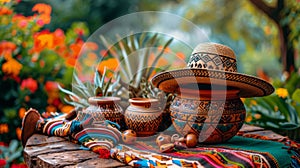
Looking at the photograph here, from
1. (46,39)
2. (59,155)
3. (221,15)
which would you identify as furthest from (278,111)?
(221,15)

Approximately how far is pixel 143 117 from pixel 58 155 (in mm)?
329

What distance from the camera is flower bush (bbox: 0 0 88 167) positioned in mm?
2248

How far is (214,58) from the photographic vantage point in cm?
118

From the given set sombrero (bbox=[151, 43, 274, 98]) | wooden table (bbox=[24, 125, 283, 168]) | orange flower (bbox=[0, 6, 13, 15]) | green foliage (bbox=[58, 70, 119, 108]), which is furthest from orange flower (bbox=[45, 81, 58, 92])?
sombrero (bbox=[151, 43, 274, 98])

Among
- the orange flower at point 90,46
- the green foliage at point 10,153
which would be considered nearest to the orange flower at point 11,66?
the green foliage at point 10,153

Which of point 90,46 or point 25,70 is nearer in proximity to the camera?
point 25,70

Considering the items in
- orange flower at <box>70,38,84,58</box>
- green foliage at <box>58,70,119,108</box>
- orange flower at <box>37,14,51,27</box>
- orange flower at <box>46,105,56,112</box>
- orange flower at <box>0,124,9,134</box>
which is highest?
orange flower at <box>37,14,51,27</box>

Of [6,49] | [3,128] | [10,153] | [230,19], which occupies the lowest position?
[10,153]

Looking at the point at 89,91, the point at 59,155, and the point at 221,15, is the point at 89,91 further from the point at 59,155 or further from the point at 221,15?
the point at 221,15

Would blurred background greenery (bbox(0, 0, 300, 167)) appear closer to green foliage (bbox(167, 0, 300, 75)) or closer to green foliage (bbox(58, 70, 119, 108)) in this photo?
green foliage (bbox(167, 0, 300, 75))

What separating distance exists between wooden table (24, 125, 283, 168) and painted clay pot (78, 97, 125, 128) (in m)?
0.13

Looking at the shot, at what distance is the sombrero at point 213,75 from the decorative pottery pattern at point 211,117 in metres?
0.06

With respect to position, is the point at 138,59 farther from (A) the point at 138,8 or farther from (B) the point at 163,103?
(A) the point at 138,8

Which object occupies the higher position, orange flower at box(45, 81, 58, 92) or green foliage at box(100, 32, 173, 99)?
green foliage at box(100, 32, 173, 99)
